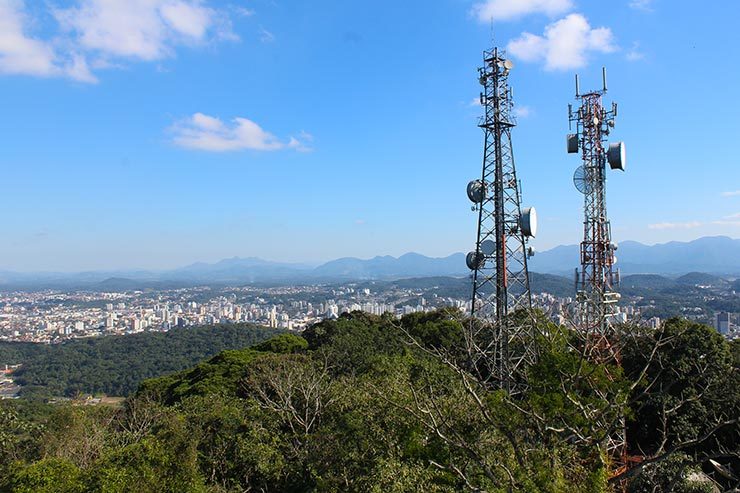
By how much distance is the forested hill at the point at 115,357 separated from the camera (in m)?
40.7

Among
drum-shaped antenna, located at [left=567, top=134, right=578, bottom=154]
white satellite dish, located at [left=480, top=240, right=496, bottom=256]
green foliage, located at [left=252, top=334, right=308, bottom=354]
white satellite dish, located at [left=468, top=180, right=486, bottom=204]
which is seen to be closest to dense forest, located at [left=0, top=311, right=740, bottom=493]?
white satellite dish, located at [left=480, top=240, right=496, bottom=256]

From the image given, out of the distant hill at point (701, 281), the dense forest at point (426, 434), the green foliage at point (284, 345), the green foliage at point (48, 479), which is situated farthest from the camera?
the distant hill at point (701, 281)

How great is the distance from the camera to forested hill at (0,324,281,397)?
40719mm

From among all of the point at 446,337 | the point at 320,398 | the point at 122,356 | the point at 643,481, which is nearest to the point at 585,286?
the point at 643,481

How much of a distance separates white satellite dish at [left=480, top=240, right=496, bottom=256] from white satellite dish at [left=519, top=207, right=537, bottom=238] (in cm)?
64

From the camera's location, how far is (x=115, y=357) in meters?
48.6

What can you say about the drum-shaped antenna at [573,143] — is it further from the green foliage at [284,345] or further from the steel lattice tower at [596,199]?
the green foliage at [284,345]

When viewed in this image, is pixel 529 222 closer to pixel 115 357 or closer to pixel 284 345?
pixel 284 345

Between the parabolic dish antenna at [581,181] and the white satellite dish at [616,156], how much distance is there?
0.53 meters

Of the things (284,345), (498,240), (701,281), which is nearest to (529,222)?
(498,240)

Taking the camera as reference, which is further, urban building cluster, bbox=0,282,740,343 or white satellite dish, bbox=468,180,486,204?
urban building cluster, bbox=0,282,740,343

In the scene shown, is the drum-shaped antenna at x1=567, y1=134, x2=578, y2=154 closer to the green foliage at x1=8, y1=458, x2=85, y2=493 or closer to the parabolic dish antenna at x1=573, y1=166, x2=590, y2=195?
the parabolic dish antenna at x1=573, y1=166, x2=590, y2=195

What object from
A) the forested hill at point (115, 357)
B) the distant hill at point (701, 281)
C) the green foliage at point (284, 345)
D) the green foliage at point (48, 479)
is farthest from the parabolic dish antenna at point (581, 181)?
the distant hill at point (701, 281)

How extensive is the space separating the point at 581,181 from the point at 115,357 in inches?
1926
